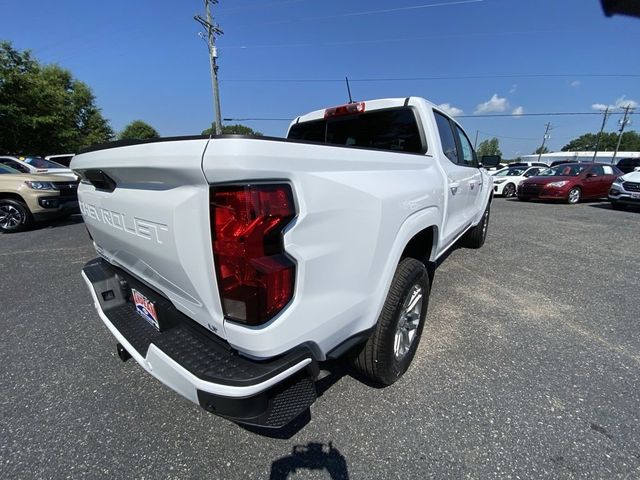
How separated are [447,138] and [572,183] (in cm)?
1137

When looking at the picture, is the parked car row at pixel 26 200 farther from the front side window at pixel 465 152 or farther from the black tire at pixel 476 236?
the black tire at pixel 476 236

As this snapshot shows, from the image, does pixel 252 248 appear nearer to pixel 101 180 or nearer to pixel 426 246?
pixel 101 180

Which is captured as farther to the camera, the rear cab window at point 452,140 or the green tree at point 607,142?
the green tree at point 607,142

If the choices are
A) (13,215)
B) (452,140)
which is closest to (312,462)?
(452,140)

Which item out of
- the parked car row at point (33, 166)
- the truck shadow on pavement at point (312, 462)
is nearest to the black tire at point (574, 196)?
the truck shadow on pavement at point (312, 462)

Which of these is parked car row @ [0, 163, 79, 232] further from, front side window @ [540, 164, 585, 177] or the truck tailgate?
front side window @ [540, 164, 585, 177]

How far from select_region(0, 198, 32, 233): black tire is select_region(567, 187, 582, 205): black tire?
52.8 ft

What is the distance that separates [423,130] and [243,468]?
8.66ft

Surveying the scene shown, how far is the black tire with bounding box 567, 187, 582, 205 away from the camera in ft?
38.3

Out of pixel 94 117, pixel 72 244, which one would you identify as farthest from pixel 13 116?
pixel 94 117

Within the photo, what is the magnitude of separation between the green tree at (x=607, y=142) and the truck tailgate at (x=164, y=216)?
446ft

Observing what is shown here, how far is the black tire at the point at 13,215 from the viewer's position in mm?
6906

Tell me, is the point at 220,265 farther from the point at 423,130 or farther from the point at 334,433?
the point at 423,130

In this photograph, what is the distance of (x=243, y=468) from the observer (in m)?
1.61
